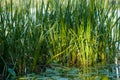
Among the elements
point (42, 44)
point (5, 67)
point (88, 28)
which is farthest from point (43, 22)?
point (5, 67)

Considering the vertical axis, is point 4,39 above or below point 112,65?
above

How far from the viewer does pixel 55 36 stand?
493cm

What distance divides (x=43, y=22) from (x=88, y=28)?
665 millimetres

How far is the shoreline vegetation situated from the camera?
4336mm

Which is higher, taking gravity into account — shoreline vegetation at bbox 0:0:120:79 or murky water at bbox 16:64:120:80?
shoreline vegetation at bbox 0:0:120:79

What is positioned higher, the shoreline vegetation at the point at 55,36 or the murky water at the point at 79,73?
the shoreline vegetation at the point at 55,36

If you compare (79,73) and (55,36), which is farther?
(55,36)

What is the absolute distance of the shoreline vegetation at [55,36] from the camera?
4336 mm

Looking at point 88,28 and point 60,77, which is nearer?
point 60,77

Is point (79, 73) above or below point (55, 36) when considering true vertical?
below

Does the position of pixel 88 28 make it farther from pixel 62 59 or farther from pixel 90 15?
pixel 62 59

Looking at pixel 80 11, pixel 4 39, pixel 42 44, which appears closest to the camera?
pixel 4 39

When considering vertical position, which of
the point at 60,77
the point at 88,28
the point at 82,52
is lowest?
the point at 60,77

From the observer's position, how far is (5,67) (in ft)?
13.9
